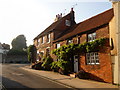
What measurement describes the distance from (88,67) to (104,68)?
2432 millimetres

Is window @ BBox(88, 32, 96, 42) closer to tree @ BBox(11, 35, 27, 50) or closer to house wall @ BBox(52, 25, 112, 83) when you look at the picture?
house wall @ BBox(52, 25, 112, 83)

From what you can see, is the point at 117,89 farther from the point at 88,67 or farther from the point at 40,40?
the point at 40,40

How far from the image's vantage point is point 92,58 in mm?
16438

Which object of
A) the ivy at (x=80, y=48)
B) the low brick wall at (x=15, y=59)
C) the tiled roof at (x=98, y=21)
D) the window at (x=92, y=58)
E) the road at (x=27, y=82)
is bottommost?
the road at (x=27, y=82)

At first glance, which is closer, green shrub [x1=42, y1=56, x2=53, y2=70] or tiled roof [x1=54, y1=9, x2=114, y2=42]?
tiled roof [x1=54, y1=9, x2=114, y2=42]

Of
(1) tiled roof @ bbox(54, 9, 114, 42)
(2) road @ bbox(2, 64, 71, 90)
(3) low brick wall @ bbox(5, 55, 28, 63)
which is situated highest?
(1) tiled roof @ bbox(54, 9, 114, 42)

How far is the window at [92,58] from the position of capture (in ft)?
52.5

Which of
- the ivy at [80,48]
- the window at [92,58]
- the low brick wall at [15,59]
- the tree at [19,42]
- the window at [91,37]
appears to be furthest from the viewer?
the tree at [19,42]

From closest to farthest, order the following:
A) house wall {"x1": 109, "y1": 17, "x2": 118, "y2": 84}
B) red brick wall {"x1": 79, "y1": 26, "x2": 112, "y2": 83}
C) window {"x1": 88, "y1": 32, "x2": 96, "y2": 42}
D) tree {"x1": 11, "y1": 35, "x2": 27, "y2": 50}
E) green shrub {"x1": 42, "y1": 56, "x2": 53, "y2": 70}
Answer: house wall {"x1": 109, "y1": 17, "x2": 118, "y2": 84}, red brick wall {"x1": 79, "y1": 26, "x2": 112, "y2": 83}, window {"x1": 88, "y1": 32, "x2": 96, "y2": 42}, green shrub {"x1": 42, "y1": 56, "x2": 53, "y2": 70}, tree {"x1": 11, "y1": 35, "x2": 27, "y2": 50}

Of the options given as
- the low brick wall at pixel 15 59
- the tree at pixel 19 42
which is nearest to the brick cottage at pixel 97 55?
the low brick wall at pixel 15 59

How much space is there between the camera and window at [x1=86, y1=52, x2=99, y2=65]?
15992 millimetres

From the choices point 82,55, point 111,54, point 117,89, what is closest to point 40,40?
point 82,55

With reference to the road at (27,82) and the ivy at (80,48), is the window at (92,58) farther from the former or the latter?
the road at (27,82)

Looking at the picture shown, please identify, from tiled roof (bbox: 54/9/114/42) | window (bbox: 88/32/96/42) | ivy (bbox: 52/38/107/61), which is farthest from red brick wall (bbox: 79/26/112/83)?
tiled roof (bbox: 54/9/114/42)
